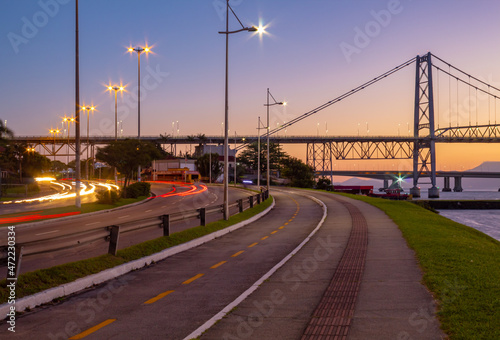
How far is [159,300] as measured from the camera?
957 centimetres

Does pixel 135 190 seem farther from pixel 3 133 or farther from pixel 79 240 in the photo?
pixel 79 240

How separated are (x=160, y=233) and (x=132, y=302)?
11356mm

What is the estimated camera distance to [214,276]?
1205 centimetres

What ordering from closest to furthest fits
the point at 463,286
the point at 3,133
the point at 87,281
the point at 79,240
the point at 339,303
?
the point at 339,303
the point at 463,286
the point at 87,281
the point at 79,240
the point at 3,133

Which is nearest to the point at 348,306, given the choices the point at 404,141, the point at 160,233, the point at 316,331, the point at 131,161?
the point at 316,331

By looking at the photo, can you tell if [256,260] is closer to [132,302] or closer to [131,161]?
[132,302]

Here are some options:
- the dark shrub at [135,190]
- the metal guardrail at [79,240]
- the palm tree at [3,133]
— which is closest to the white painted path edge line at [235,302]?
the metal guardrail at [79,240]

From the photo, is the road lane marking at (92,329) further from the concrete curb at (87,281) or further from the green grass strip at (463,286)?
the green grass strip at (463,286)

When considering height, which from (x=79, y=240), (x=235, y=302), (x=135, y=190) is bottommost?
(x=235, y=302)

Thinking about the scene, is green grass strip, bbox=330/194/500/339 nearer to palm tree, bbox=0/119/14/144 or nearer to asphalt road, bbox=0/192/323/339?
Answer: asphalt road, bbox=0/192/323/339

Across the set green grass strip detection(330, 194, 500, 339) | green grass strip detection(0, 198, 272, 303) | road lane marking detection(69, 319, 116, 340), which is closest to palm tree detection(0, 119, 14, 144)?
green grass strip detection(0, 198, 272, 303)

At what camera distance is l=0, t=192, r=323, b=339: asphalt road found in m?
7.65

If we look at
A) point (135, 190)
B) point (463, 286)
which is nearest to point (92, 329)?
point (463, 286)

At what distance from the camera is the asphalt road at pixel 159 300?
7.65 meters
